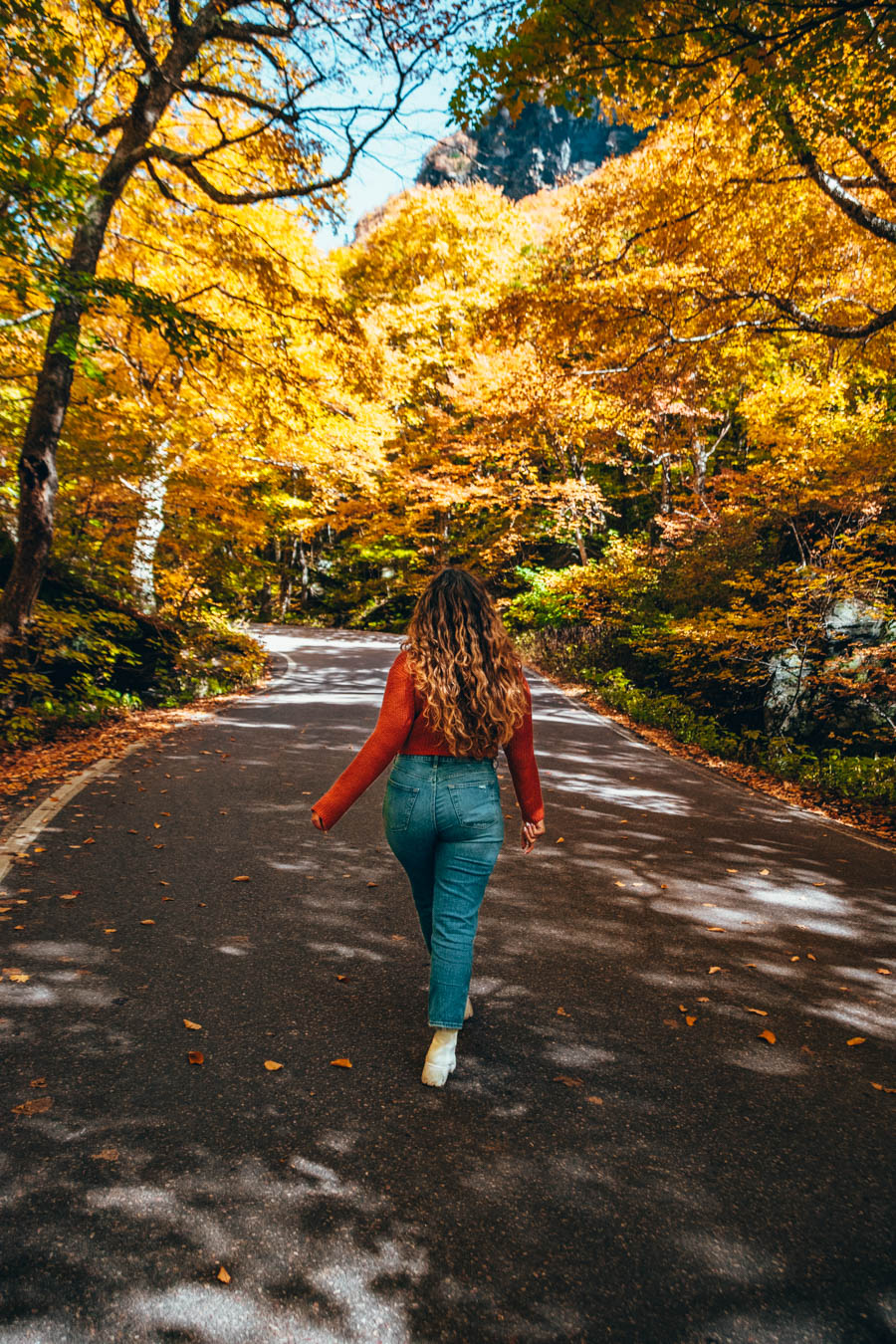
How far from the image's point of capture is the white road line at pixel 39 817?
17.0 feet

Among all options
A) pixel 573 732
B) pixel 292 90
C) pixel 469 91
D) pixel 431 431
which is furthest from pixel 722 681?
pixel 431 431

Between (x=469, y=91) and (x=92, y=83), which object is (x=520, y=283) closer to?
(x=92, y=83)

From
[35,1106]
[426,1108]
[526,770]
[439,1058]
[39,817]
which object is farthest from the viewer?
[39,817]

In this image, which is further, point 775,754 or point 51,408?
point 775,754

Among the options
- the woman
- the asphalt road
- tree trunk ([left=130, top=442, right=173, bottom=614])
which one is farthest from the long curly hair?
tree trunk ([left=130, top=442, right=173, bottom=614])

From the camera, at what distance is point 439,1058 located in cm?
293

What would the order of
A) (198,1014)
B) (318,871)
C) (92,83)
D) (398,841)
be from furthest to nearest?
(92,83)
(318,871)
(198,1014)
(398,841)

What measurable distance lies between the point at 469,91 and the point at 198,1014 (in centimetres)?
765

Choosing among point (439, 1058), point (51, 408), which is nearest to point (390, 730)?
point (439, 1058)

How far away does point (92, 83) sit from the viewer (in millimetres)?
9961

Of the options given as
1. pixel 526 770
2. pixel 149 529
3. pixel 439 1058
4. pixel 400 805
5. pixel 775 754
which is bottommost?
pixel 439 1058

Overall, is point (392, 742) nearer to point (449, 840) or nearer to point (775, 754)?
point (449, 840)

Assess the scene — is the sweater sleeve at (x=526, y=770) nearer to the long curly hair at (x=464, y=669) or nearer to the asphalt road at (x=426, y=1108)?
the long curly hair at (x=464, y=669)

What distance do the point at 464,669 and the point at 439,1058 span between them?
157 centimetres
